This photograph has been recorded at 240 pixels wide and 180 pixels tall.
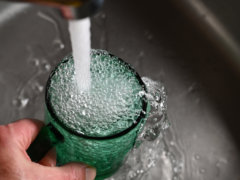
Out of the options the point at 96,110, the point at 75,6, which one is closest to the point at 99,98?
the point at 96,110

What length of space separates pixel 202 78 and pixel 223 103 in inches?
2.2

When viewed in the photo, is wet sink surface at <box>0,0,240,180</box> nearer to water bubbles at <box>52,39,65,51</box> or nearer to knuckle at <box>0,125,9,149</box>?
water bubbles at <box>52,39,65,51</box>

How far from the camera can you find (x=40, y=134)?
450 millimetres

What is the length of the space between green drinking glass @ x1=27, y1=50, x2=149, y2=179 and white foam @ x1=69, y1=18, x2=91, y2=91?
0.02 m

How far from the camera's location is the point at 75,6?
28 centimetres

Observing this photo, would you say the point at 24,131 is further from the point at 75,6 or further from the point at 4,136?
the point at 75,6

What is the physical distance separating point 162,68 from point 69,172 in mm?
313

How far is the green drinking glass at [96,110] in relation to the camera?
40cm

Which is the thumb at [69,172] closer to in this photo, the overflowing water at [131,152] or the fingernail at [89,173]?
the fingernail at [89,173]

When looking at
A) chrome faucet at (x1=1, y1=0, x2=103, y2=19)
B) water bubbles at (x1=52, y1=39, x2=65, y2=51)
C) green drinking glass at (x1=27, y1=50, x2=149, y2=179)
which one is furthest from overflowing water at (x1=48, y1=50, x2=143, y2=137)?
water bubbles at (x1=52, y1=39, x2=65, y2=51)


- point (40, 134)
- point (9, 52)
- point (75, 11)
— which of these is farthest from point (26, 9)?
point (75, 11)

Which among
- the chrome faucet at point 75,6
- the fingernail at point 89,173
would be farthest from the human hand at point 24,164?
the chrome faucet at point 75,6

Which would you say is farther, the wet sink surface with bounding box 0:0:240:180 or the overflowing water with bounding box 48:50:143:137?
the wet sink surface with bounding box 0:0:240:180

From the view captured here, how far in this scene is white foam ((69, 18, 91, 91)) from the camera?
333 mm
